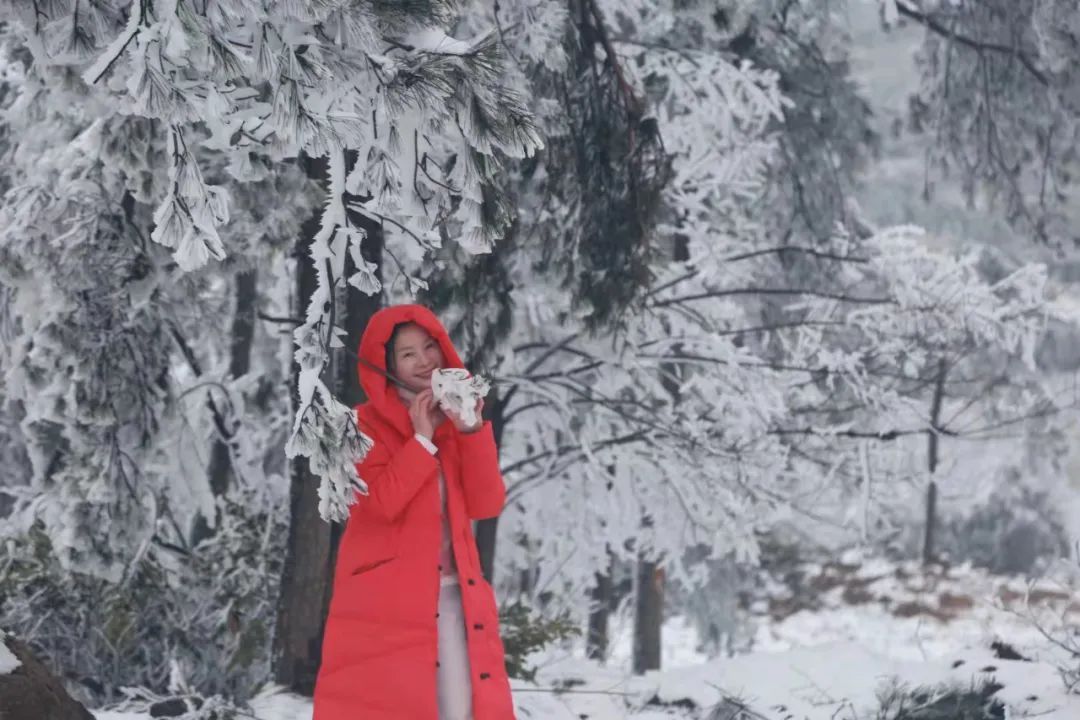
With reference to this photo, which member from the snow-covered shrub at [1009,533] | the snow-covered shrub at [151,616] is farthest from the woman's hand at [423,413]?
the snow-covered shrub at [1009,533]

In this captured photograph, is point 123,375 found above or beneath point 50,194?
beneath

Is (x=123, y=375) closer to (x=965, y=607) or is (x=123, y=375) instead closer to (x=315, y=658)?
(x=315, y=658)

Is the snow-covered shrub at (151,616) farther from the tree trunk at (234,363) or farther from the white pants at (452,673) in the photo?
the white pants at (452,673)

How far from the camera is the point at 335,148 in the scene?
3.38m

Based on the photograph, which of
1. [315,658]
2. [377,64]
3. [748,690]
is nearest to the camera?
[377,64]

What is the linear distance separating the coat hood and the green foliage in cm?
264

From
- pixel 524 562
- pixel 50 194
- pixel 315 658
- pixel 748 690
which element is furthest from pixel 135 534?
pixel 524 562

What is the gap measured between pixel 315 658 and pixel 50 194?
8.05ft

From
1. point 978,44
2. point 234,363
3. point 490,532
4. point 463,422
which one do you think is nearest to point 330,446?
point 463,422

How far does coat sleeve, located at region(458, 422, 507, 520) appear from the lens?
406cm

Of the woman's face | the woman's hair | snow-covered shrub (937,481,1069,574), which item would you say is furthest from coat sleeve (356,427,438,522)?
snow-covered shrub (937,481,1069,574)

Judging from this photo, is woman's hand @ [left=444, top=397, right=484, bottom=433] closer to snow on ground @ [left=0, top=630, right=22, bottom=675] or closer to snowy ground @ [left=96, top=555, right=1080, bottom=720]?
snow on ground @ [left=0, top=630, right=22, bottom=675]

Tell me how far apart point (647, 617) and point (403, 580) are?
9.36 m

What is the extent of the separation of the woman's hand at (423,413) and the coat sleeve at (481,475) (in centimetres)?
14
